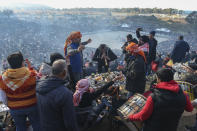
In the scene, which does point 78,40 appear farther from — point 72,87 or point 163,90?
point 163,90

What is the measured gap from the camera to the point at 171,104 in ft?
6.91

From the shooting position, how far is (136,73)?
384cm

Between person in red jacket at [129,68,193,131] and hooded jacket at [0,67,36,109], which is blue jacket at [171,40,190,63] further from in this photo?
hooded jacket at [0,67,36,109]

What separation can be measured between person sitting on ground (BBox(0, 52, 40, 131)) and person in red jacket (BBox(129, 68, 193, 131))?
149 centimetres

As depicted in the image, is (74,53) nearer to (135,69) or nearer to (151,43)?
(135,69)

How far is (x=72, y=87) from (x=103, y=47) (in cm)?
210

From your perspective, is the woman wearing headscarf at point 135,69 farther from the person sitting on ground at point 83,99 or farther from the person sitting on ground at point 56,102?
the person sitting on ground at point 56,102

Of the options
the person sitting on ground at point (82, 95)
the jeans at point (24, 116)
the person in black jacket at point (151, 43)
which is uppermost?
the person in black jacket at point (151, 43)

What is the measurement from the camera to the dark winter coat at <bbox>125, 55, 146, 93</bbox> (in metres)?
3.81

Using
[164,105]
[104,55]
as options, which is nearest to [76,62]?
[104,55]

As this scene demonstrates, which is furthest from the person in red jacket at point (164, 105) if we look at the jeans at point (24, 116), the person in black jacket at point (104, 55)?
the person in black jacket at point (104, 55)

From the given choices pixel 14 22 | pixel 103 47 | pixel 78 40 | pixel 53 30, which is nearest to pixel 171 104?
pixel 78 40

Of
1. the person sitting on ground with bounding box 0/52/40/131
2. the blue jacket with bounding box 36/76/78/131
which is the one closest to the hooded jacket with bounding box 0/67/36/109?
the person sitting on ground with bounding box 0/52/40/131

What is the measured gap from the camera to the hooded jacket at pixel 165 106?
2.10 m
